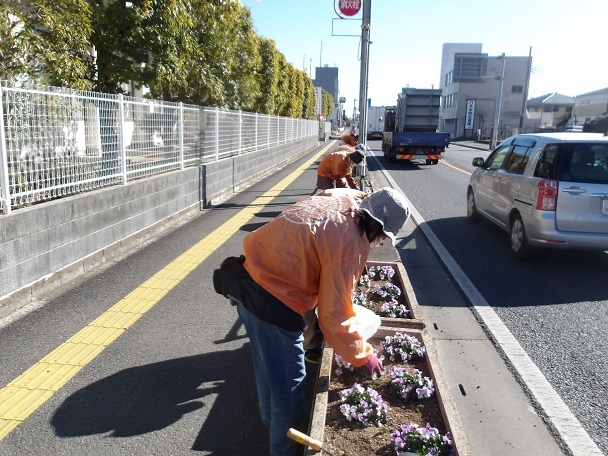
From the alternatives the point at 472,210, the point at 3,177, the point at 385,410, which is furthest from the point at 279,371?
the point at 472,210

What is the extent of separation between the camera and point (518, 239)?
688 centimetres

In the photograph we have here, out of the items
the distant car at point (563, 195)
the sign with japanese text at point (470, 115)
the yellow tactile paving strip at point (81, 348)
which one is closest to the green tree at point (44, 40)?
the yellow tactile paving strip at point (81, 348)

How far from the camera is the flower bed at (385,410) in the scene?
2.60m

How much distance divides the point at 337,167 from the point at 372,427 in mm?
5578

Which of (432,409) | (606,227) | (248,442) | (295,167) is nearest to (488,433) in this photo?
(432,409)

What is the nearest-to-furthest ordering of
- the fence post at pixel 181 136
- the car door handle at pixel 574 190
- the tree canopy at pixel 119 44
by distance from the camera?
the car door handle at pixel 574 190
the tree canopy at pixel 119 44
the fence post at pixel 181 136

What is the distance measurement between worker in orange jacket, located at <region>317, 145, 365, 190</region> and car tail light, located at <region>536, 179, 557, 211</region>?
2619 millimetres

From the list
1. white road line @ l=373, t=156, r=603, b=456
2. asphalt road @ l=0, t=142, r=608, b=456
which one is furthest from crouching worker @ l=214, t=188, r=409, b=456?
white road line @ l=373, t=156, r=603, b=456

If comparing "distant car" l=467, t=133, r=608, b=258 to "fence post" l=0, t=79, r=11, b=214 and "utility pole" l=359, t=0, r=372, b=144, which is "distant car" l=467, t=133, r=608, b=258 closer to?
"fence post" l=0, t=79, r=11, b=214

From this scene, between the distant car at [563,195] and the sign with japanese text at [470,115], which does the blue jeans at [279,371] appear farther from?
the sign with japanese text at [470,115]

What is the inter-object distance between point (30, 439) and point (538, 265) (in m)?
6.01

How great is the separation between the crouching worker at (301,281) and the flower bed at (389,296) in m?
1.63

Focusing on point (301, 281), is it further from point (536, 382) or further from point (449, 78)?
point (449, 78)

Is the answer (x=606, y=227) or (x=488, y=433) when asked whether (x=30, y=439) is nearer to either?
(x=488, y=433)
